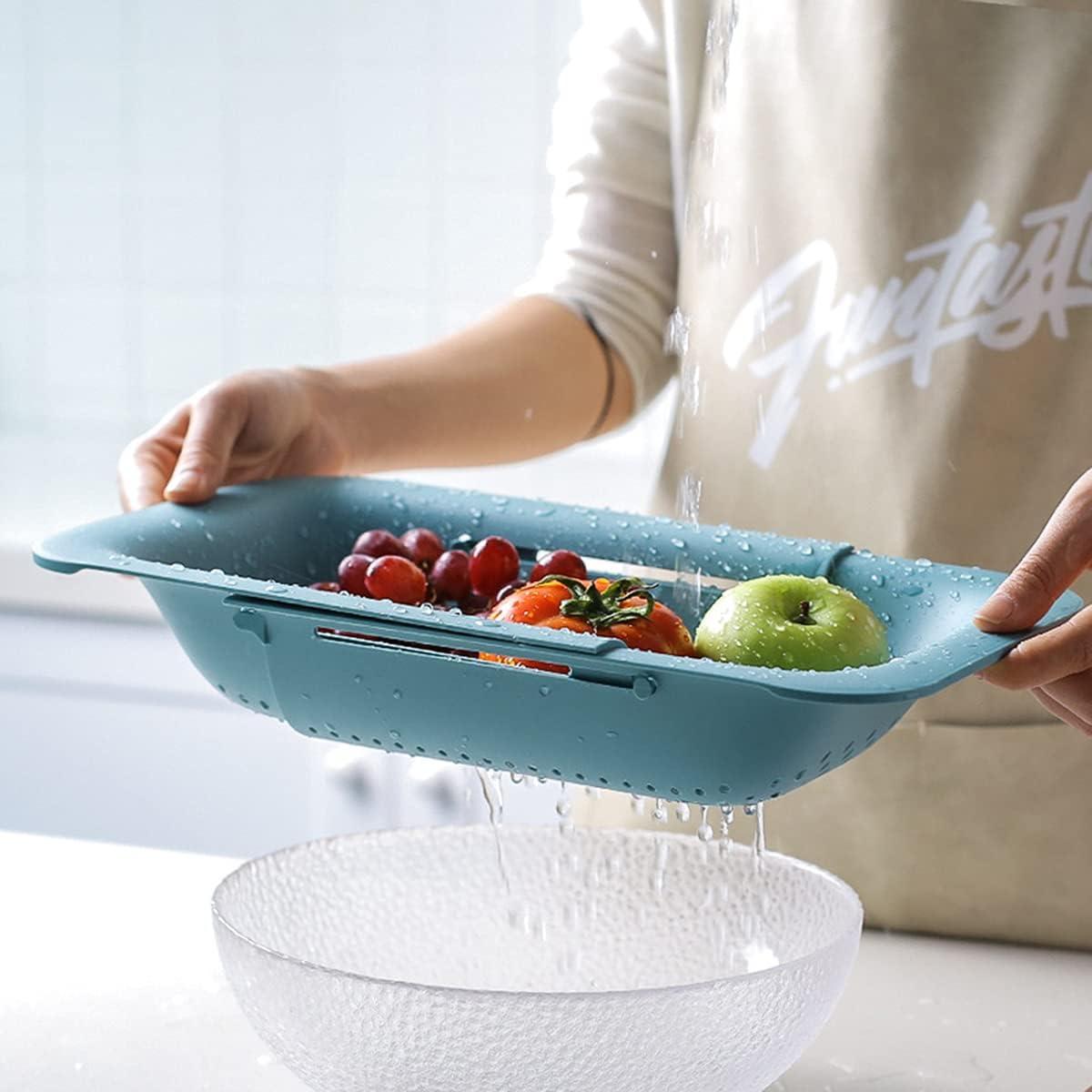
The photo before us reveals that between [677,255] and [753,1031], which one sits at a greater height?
[677,255]

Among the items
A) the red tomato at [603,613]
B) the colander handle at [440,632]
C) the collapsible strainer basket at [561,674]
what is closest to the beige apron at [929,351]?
the collapsible strainer basket at [561,674]

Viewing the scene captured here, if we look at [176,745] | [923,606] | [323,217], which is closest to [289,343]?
[323,217]

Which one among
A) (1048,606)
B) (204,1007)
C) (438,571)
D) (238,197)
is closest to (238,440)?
(438,571)

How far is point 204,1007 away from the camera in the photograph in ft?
3.19

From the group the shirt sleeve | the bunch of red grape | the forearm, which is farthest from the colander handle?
the shirt sleeve

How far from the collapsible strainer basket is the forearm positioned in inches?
10.5

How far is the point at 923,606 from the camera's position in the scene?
0.89m

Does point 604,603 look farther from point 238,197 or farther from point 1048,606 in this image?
point 238,197

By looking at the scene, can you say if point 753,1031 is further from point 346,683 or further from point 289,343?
point 289,343

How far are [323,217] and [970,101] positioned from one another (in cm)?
134

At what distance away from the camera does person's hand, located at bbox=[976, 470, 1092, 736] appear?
77cm

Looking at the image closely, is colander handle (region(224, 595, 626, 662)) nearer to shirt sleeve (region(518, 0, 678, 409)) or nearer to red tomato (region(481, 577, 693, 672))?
red tomato (region(481, 577, 693, 672))

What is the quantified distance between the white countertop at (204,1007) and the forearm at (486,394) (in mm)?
332

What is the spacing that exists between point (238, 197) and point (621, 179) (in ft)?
3.79
